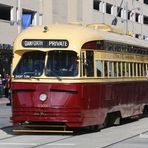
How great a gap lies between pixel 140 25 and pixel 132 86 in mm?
63127

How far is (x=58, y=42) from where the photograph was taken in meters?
15.9

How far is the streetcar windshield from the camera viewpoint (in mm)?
15773

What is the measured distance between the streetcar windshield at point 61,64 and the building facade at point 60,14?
13.4 m

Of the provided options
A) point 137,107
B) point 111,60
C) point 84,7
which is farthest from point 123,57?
point 84,7

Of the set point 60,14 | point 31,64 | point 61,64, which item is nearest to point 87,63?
point 61,64

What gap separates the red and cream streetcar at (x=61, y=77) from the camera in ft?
51.3

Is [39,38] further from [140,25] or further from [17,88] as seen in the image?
[140,25]

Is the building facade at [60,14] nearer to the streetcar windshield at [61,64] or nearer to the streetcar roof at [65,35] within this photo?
the streetcar roof at [65,35]

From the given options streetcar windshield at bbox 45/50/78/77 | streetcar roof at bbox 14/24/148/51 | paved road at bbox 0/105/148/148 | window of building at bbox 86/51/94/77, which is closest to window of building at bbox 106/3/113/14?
paved road at bbox 0/105/148/148

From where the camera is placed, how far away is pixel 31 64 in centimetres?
1614

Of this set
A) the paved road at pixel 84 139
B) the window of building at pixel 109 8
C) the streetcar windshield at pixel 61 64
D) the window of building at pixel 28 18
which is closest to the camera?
the paved road at pixel 84 139

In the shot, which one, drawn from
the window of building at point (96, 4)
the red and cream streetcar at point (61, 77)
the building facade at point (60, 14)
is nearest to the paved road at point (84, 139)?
the red and cream streetcar at point (61, 77)

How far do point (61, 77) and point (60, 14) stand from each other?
138 ft

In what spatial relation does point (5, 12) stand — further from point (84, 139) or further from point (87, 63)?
point (84, 139)
